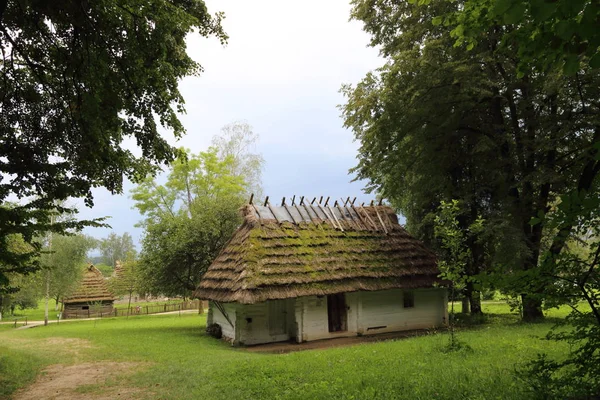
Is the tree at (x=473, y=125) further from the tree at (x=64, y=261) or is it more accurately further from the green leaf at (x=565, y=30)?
the tree at (x=64, y=261)

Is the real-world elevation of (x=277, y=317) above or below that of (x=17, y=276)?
below

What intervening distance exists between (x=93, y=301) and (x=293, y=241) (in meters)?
29.9

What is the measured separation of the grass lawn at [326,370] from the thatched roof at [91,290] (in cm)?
2564

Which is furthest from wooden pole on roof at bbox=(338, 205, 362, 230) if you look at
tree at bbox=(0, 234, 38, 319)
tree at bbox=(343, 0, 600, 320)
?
tree at bbox=(0, 234, 38, 319)

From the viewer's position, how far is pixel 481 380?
6117mm

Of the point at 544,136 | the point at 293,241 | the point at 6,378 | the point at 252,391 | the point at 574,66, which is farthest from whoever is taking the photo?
the point at 293,241

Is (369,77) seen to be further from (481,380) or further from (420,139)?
(481,380)

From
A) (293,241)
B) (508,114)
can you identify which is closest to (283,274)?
(293,241)

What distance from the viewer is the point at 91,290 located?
36.8m

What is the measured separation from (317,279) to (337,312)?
2.52 meters

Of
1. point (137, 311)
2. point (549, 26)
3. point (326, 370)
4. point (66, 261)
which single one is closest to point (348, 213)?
point (326, 370)

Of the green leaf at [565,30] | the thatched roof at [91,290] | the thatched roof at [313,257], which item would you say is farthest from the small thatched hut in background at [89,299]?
the green leaf at [565,30]

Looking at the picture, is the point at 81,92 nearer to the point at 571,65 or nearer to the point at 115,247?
the point at 571,65

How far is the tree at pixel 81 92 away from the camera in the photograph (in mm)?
6332
